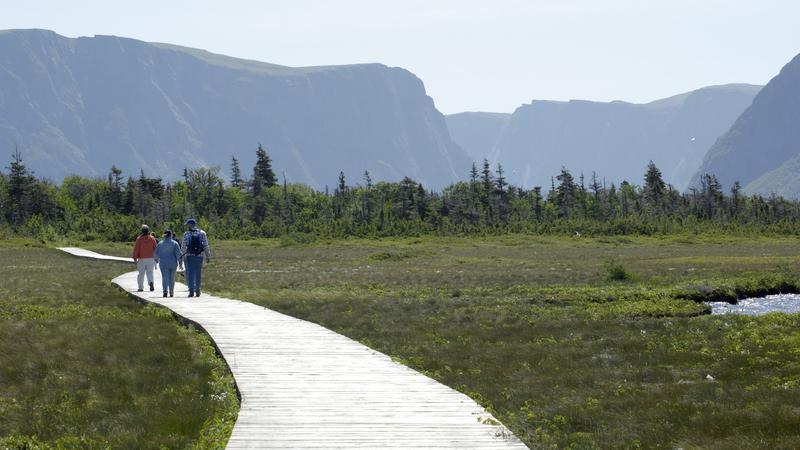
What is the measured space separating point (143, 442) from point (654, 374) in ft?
34.3

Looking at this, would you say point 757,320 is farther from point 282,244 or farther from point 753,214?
point 753,214

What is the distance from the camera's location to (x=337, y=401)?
1324 centimetres

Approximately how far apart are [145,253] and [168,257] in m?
2.73

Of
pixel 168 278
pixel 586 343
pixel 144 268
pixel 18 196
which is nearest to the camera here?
pixel 586 343

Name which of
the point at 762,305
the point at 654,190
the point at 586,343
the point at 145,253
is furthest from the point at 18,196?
the point at 586,343

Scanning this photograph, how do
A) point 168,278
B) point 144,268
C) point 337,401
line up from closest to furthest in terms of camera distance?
point 337,401
point 168,278
point 144,268

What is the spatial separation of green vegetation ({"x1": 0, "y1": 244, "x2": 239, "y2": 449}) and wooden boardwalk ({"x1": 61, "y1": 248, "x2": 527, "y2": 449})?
0.52 m

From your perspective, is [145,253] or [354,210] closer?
[145,253]

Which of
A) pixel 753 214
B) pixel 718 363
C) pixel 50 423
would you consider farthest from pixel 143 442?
pixel 753 214

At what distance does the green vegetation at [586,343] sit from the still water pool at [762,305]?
1.00 metres

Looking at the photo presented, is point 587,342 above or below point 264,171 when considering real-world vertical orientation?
below

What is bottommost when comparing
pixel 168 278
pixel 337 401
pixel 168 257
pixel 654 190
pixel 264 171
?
pixel 337 401

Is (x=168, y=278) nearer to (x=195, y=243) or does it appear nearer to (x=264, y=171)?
(x=195, y=243)

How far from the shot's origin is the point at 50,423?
13.3 meters
